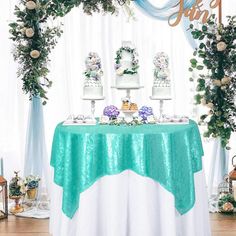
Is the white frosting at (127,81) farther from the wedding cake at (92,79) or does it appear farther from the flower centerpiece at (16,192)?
the flower centerpiece at (16,192)

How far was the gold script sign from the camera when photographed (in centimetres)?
430

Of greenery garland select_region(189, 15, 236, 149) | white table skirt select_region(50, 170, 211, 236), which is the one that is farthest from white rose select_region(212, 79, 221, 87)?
white table skirt select_region(50, 170, 211, 236)

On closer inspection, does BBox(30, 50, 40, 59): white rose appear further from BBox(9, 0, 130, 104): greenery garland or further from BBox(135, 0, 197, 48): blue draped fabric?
BBox(135, 0, 197, 48): blue draped fabric

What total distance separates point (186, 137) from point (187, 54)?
1.79 meters

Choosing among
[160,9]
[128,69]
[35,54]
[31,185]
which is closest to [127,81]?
[128,69]

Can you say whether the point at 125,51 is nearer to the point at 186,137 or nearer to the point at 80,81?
the point at 186,137

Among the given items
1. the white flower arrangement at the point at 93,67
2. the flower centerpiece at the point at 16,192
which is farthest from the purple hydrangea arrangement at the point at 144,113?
the flower centerpiece at the point at 16,192

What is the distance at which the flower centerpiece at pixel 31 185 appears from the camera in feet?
15.1

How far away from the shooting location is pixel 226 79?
365 centimetres

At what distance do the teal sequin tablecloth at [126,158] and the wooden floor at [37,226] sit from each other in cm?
83

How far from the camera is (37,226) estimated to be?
159 inches

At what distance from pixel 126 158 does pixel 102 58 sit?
198cm

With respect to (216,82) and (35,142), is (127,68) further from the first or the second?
(35,142)

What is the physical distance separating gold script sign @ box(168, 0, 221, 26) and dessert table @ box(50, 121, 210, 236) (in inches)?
56.6
